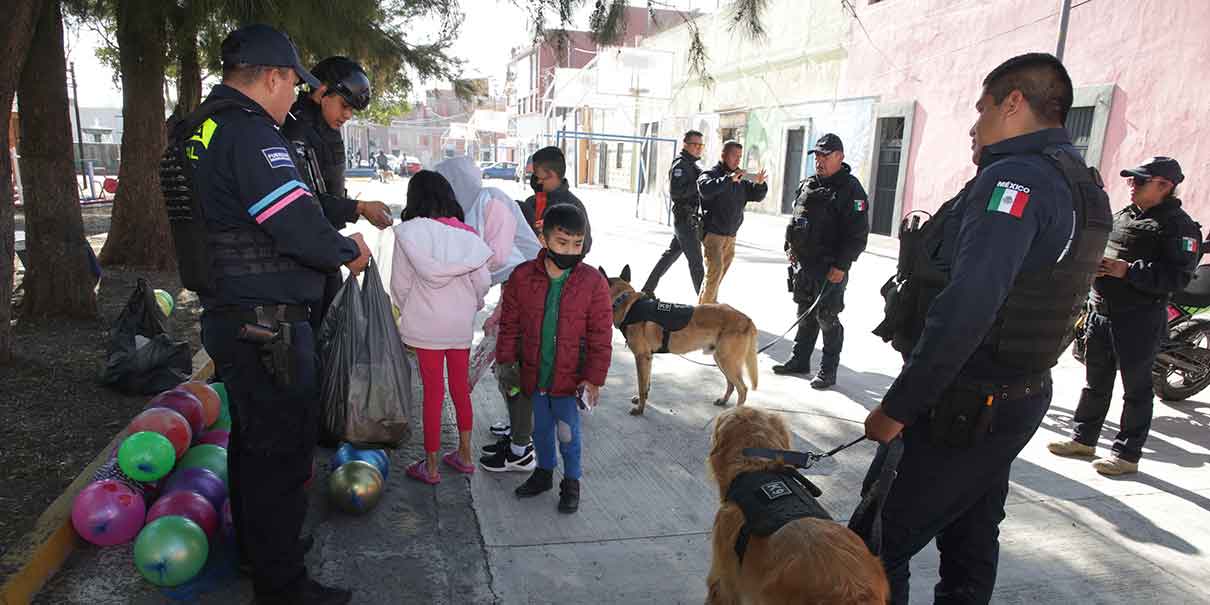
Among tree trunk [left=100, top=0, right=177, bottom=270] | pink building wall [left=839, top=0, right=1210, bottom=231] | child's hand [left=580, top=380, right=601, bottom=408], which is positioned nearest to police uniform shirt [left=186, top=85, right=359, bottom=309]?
child's hand [left=580, top=380, right=601, bottom=408]

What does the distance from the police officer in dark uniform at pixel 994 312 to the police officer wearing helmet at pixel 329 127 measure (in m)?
2.48

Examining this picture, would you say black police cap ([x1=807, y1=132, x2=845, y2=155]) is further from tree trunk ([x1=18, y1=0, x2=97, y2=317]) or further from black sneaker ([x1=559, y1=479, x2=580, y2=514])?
tree trunk ([x1=18, y1=0, x2=97, y2=317])

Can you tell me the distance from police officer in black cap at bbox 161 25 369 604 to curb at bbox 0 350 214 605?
2.92 ft

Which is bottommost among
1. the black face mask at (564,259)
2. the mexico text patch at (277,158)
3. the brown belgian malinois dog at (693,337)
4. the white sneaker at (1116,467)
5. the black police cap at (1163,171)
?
the white sneaker at (1116,467)

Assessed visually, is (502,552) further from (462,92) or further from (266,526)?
(462,92)

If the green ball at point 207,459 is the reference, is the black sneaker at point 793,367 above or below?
below

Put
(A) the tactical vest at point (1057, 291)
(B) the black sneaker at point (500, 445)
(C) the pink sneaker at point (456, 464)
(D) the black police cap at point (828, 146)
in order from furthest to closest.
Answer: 1. (D) the black police cap at point (828, 146)
2. (B) the black sneaker at point (500, 445)
3. (C) the pink sneaker at point (456, 464)
4. (A) the tactical vest at point (1057, 291)

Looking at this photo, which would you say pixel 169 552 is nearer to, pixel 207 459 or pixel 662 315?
pixel 207 459

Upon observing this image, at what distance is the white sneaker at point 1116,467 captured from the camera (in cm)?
397

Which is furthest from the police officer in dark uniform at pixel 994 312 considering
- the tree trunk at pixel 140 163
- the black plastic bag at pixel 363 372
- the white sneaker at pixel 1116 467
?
the tree trunk at pixel 140 163

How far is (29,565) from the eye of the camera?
2.59 m

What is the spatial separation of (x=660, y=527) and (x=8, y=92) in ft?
15.7

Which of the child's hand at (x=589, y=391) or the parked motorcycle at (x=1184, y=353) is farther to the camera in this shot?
the parked motorcycle at (x=1184, y=353)

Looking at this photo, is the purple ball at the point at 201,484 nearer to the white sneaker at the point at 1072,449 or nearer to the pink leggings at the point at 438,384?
the pink leggings at the point at 438,384
